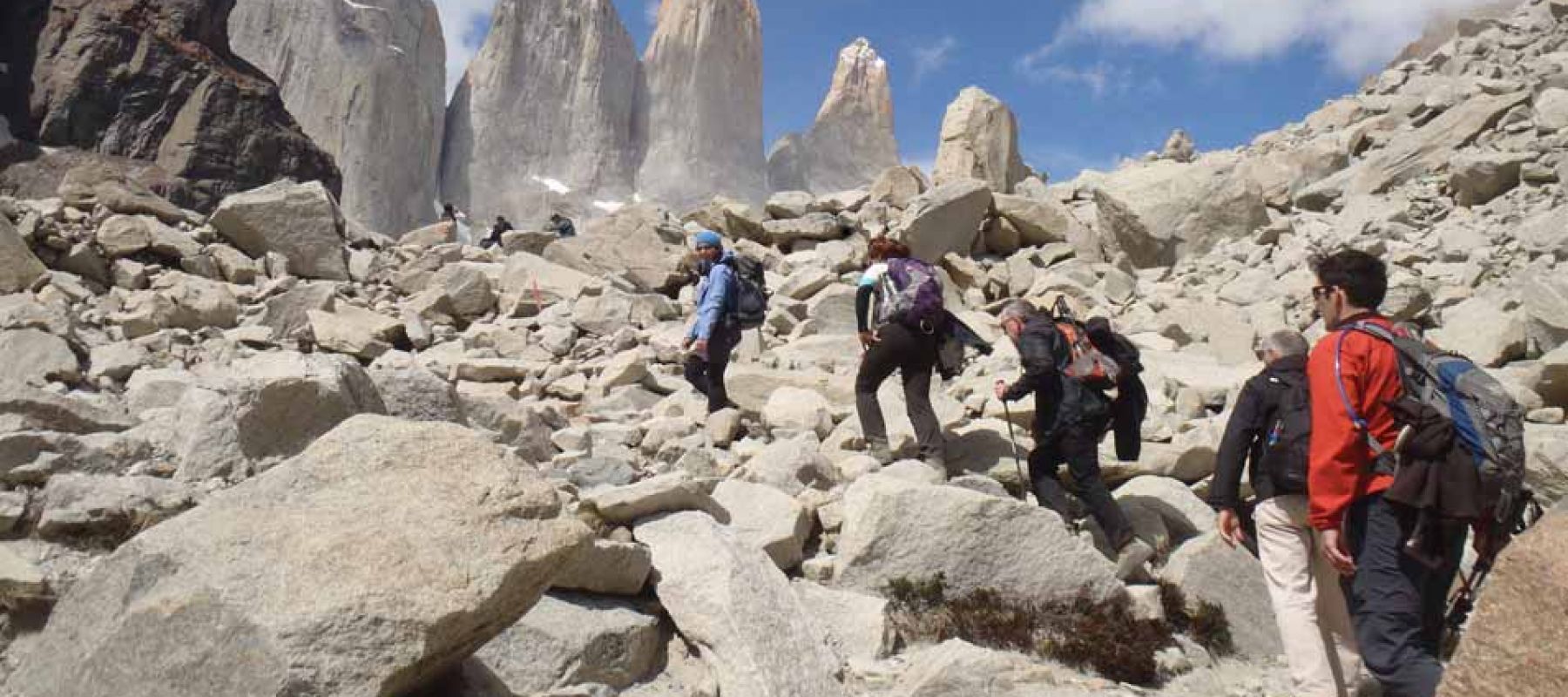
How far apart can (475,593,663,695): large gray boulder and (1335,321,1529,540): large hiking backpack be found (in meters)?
2.83

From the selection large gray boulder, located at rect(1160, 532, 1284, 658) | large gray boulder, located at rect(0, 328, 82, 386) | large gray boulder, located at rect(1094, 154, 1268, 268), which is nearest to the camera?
large gray boulder, located at rect(1160, 532, 1284, 658)

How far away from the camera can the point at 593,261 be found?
16.5 meters

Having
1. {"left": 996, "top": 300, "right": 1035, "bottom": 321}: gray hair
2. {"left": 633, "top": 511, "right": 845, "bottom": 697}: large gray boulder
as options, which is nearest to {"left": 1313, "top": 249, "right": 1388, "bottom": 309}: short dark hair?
{"left": 996, "top": 300, "right": 1035, "bottom": 321}: gray hair

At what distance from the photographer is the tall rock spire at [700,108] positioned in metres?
48.7

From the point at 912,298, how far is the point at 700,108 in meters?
45.7

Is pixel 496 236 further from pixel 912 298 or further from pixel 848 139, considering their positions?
pixel 848 139

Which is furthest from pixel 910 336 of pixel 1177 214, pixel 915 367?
pixel 1177 214

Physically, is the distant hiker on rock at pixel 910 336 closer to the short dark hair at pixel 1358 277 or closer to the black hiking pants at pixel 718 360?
the black hiking pants at pixel 718 360

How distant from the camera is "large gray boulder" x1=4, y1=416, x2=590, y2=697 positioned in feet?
8.70

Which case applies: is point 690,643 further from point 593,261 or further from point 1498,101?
point 1498,101

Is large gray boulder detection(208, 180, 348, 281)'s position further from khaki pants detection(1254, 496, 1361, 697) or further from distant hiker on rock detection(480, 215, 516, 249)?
khaki pants detection(1254, 496, 1361, 697)

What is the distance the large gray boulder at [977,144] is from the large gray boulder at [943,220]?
4803mm

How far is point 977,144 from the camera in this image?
803 inches

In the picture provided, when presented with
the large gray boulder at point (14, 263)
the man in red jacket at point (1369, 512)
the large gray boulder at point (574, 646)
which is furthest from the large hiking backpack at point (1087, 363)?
the large gray boulder at point (14, 263)
